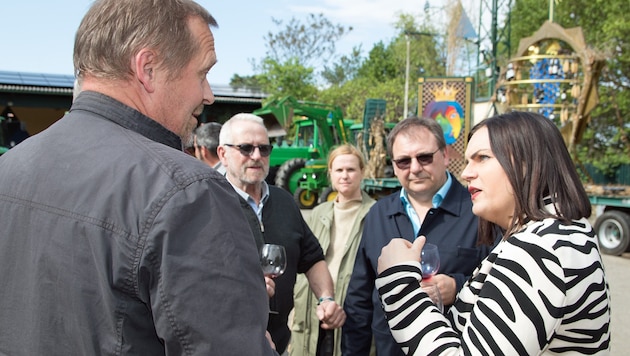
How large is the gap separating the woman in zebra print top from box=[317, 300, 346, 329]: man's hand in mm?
967

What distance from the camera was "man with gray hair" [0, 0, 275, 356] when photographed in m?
1.01

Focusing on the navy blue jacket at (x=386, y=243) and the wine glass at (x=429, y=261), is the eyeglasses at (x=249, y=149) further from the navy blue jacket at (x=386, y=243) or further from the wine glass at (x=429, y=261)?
the wine glass at (x=429, y=261)

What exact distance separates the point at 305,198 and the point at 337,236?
12.0 meters

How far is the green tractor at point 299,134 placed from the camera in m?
16.2

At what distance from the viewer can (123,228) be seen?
1.02 metres

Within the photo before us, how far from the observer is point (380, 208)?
9.78ft

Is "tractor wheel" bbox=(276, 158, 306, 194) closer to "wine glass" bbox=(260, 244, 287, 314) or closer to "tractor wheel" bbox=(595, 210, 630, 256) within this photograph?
"tractor wheel" bbox=(595, 210, 630, 256)

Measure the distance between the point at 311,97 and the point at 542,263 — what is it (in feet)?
93.5

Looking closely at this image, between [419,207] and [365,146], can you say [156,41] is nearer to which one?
[419,207]

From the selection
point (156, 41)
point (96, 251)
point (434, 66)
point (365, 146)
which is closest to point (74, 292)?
point (96, 251)

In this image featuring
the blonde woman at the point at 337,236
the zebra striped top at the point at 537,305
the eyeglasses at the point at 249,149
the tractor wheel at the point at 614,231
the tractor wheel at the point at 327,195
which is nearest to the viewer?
the zebra striped top at the point at 537,305

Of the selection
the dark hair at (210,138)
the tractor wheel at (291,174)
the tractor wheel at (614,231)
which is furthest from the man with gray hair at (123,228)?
the tractor wheel at (291,174)

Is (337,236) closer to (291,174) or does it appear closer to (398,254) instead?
(398,254)

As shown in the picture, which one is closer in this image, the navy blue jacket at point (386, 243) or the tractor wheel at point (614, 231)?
the navy blue jacket at point (386, 243)
